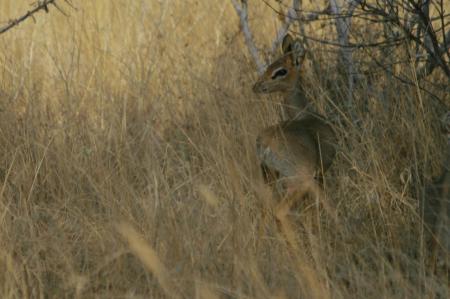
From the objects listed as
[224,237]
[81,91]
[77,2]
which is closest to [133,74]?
[81,91]

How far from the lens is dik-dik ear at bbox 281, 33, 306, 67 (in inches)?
251

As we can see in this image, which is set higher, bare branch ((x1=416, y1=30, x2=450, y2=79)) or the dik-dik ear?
the dik-dik ear

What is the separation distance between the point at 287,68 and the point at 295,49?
0.13 metres

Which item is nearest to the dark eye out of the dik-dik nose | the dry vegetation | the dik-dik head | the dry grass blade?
the dik-dik head

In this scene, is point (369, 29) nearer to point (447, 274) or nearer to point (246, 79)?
point (246, 79)

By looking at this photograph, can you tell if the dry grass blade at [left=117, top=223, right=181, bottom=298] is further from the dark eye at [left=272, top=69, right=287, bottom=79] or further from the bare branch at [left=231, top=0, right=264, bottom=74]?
the bare branch at [left=231, top=0, right=264, bottom=74]

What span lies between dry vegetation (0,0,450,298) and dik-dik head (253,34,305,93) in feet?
0.64

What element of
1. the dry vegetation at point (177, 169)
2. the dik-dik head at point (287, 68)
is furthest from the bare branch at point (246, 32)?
the dik-dik head at point (287, 68)

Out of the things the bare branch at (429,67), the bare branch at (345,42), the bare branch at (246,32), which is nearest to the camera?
the bare branch at (429,67)

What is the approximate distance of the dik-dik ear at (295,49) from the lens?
6.36 meters

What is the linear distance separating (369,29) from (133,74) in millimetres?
1592

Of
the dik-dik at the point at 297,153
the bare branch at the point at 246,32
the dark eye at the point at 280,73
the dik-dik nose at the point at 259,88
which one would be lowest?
the dik-dik at the point at 297,153

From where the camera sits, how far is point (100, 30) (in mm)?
7980

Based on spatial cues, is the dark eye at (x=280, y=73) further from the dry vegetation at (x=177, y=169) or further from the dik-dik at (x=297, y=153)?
the dik-dik at (x=297, y=153)
